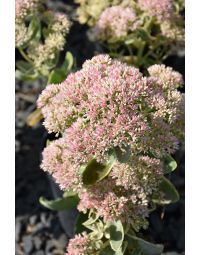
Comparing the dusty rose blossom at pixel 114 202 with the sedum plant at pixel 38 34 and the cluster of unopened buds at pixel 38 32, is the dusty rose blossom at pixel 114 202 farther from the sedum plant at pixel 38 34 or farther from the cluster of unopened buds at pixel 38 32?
the cluster of unopened buds at pixel 38 32

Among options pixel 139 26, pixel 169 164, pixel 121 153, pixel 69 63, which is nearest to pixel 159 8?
pixel 139 26

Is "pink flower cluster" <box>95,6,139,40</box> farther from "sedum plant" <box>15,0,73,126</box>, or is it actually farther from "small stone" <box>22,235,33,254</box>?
"small stone" <box>22,235,33,254</box>

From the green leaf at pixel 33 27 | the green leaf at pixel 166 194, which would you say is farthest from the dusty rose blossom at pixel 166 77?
the green leaf at pixel 33 27

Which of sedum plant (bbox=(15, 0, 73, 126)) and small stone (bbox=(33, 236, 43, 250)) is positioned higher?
sedum plant (bbox=(15, 0, 73, 126))

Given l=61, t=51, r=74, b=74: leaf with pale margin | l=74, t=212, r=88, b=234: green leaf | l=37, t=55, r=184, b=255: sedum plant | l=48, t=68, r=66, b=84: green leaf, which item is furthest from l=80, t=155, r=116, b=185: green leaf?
l=61, t=51, r=74, b=74: leaf with pale margin

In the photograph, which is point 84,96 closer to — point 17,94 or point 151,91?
point 151,91

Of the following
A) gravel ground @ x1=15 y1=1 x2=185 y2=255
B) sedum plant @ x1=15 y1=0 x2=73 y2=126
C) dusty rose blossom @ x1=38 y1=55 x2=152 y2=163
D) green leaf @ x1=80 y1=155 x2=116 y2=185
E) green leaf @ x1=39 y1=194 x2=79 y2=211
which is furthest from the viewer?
gravel ground @ x1=15 y1=1 x2=185 y2=255

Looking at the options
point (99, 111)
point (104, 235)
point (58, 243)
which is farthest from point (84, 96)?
point (58, 243)

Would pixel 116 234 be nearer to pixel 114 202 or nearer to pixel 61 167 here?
pixel 114 202
